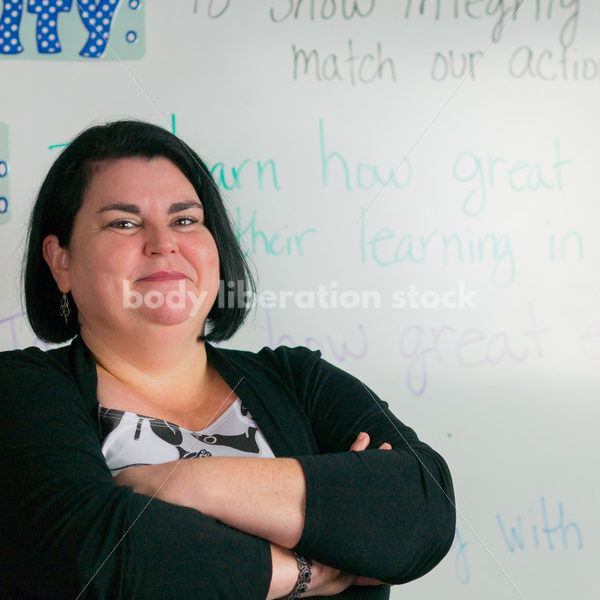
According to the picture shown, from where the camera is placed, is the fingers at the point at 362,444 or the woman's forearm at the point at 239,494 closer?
the woman's forearm at the point at 239,494

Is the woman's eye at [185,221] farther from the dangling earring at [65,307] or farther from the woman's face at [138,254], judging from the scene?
the dangling earring at [65,307]

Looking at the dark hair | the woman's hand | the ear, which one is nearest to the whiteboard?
the dark hair

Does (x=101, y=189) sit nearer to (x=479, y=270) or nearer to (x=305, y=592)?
(x=305, y=592)

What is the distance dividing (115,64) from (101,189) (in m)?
0.67

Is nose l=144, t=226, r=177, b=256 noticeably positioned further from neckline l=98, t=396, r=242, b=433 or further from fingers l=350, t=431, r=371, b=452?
fingers l=350, t=431, r=371, b=452

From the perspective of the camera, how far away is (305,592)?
918 mm

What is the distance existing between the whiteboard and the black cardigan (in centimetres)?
62

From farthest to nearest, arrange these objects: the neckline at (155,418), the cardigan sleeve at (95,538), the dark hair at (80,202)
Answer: the dark hair at (80,202), the neckline at (155,418), the cardigan sleeve at (95,538)

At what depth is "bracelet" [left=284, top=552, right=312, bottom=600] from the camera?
2.96ft

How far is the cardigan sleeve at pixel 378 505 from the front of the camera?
90cm

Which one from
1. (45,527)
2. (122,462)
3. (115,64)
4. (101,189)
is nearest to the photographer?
(45,527)

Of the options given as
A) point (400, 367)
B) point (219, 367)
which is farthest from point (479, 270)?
point (219, 367)

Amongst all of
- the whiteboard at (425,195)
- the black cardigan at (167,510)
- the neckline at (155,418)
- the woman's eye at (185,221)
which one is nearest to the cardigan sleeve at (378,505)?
the black cardigan at (167,510)

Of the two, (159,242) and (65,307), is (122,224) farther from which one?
(65,307)
